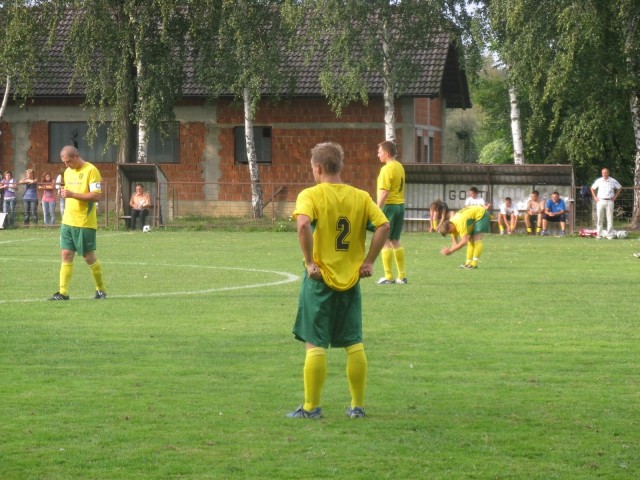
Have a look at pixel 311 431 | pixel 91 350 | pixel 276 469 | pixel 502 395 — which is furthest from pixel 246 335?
pixel 276 469

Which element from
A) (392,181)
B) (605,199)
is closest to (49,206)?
(605,199)

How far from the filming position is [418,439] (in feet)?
26.2

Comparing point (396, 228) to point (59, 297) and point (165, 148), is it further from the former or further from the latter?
point (165, 148)

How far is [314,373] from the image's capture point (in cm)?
857

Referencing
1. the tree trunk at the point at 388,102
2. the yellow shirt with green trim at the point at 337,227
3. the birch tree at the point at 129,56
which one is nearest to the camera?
the yellow shirt with green trim at the point at 337,227

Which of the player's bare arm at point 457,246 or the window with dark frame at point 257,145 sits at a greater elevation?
the window with dark frame at point 257,145

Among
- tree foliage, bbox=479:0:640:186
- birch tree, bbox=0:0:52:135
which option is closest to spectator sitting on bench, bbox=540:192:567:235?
tree foliage, bbox=479:0:640:186

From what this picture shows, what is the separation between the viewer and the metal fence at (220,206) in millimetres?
38750

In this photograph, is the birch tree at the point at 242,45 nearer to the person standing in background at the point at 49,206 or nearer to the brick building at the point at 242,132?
the brick building at the point at 242,132

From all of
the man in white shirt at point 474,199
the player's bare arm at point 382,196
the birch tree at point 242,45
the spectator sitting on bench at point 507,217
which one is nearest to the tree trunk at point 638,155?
the spectator sitting on bench at point 507,217

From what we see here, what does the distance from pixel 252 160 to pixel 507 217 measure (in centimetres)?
1046

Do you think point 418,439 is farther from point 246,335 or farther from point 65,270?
point 65,270

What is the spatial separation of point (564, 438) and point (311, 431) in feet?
5.09

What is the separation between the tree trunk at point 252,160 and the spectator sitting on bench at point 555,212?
364 inches
